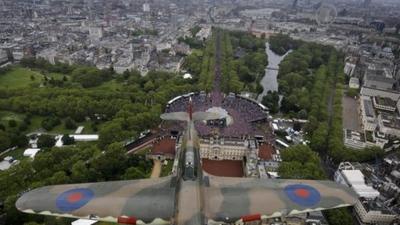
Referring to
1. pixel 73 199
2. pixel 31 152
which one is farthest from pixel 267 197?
pixel 31 152

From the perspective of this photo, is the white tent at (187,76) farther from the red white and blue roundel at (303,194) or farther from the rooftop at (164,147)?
the red white and blue roundel at (303,194)

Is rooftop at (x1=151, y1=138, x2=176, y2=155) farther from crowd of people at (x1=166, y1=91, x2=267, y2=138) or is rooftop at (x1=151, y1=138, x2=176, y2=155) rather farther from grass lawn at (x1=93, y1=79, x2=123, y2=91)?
grass lawn at (x1=93, y1=79, x2=123, y2=91)

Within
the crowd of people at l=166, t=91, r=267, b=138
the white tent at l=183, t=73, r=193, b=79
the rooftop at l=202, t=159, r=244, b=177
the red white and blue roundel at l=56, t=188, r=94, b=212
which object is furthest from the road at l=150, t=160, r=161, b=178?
the white tent at l=183, t=73, r=193, b=79

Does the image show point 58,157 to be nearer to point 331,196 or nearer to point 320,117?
point 331,196

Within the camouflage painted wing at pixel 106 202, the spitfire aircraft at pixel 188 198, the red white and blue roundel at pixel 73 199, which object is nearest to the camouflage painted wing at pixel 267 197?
the spitfire aircraft at pixel 188 198

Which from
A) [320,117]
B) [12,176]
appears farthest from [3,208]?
[320,117]
